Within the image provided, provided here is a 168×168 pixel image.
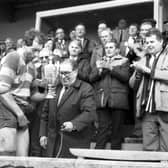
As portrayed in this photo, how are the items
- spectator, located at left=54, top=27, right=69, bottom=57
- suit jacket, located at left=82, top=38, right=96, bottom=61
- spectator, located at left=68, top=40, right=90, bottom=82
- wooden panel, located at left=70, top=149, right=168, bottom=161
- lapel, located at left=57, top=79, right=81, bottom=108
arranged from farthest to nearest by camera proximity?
spectator, located at left=54, top=27, right=69, bottom=57 < suit jacket, located at left=82, top=38, right=96, bottom=61 < spectator, located at left=68, top=40, right=90, bottom=82 < lapel, located at left=57, top=79, right=81, bottom=108 < wooden panel, located at left=70, top=149, right=168, bottom=161

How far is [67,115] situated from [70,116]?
3 cm

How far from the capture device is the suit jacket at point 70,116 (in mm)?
3801

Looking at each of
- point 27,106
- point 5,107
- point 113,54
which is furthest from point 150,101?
point 5,107

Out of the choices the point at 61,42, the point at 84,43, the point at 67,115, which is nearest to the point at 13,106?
the point at 67,115

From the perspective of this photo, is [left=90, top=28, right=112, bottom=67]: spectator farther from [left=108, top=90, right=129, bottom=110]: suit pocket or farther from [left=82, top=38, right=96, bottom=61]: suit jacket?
[left=108, top=90, right=129, bottom=110]: suit pocket

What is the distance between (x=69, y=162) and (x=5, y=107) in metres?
0.98

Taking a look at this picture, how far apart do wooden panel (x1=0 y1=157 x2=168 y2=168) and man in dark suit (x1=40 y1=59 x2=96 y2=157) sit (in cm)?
134

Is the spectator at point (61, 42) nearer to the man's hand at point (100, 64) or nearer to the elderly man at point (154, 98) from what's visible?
the man's hand at point (100, 64)

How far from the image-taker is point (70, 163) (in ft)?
7.41

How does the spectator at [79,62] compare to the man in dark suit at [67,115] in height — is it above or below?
above

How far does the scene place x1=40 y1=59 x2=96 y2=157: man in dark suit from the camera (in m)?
3.80

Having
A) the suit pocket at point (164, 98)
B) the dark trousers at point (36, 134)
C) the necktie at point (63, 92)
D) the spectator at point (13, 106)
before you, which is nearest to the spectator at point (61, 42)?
the dark trousers at point (36, 134)

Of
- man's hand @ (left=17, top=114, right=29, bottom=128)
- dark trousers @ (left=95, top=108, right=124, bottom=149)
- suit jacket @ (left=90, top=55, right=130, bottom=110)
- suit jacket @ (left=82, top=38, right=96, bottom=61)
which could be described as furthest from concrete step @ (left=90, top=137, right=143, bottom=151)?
man's hand @ (left=17, top=114, right=29, bottom=128)

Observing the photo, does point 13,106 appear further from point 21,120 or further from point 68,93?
point 68,93
